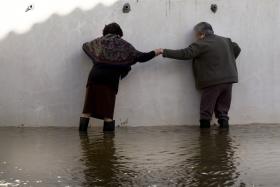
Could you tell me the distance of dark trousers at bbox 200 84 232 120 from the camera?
323 inches

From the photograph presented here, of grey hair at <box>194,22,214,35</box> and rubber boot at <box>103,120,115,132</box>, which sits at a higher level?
grey hair at <box>194,22,214,35</box>

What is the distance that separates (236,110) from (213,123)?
0.39m

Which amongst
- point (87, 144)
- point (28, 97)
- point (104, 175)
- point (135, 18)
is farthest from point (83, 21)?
point (104, 175)

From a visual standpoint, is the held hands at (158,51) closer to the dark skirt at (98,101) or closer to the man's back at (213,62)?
the man's back at (213,62)

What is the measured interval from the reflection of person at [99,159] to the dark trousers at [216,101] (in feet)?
5.61

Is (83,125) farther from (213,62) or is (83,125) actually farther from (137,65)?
(213,62)

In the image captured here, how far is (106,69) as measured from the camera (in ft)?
24.8

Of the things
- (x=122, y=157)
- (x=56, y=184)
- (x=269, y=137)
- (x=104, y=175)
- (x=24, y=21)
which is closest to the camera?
(x=56, y=184)

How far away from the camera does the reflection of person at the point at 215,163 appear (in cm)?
427

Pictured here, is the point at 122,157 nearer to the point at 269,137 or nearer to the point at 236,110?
the point at 269,137

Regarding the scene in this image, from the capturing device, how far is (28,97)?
7.96 metres

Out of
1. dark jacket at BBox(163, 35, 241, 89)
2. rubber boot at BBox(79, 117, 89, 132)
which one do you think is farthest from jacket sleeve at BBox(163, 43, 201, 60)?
rubber boot at BBox(79, 117, 89, 132)

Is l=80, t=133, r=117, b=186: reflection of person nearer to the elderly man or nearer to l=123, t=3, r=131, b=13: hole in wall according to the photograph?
the elderly man

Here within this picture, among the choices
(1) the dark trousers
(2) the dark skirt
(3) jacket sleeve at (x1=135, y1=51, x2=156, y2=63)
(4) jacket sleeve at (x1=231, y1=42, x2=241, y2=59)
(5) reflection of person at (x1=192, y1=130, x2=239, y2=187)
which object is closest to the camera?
(5) reflection of person at (x1=192, y1=130, x2=239, y2=187)
